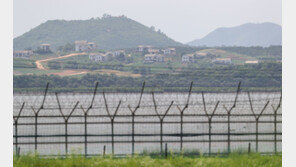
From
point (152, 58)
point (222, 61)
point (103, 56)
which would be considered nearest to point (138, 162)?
point (222, 61)

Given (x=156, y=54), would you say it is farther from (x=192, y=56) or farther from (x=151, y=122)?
(x=151, y=122)

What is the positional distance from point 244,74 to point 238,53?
53.4m

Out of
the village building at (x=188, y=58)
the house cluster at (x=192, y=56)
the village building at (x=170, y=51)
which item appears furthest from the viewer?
the village building at (x=170, y=51)

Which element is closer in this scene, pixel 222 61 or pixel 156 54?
pixel 222 61

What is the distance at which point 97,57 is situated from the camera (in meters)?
183

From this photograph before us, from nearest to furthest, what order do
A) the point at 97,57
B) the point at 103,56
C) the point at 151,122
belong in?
1. the point at 151,122
2. the point at 103,56
3. the point at 97,57

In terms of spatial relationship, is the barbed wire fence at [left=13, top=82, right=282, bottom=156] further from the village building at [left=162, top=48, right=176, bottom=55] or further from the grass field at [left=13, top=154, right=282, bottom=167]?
the village building at [left=162, top=48, right=176, bottom=55]

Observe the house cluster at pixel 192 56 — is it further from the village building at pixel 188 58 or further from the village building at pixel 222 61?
the village building at pixel 222 61

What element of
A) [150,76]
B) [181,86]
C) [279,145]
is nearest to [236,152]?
[279,145]

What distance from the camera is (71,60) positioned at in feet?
601

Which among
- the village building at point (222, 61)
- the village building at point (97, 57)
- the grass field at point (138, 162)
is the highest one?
the village building at point (97, 57)

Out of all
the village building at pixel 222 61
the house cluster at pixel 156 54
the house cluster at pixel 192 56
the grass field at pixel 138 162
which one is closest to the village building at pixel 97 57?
the house cluster at pixel 156 54

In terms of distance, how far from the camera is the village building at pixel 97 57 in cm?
17921
